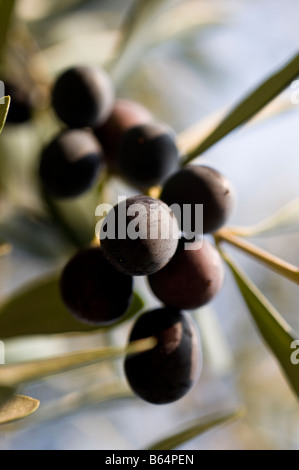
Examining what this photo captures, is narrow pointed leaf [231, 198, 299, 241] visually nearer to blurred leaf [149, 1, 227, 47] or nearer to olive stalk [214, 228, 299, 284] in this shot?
olive stalk [214, 228, 299, 284]

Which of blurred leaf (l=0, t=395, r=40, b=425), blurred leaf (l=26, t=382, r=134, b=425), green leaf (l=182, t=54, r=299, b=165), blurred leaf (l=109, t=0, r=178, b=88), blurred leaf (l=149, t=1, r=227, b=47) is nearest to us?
blurred leaf (l=0, t=395, r=40, b=425)

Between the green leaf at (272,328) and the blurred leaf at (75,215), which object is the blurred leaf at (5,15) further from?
the green leaf at (272,328)

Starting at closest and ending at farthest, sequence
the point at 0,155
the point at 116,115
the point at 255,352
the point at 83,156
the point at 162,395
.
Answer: the point at 162,395 → the point at 83,156 → the point at 116,115 → the point at 0,155 → the point at 255,352

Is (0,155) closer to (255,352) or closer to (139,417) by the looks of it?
(255,352)

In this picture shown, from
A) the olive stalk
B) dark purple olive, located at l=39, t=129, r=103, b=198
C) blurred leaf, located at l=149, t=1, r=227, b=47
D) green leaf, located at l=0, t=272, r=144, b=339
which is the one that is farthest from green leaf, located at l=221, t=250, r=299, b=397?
blurred leaf, located at l=149, t=1, r=227, b=47

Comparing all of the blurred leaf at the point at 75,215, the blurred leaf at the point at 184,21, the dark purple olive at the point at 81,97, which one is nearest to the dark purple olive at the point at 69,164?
the dark purple olive at the point at 81,97
